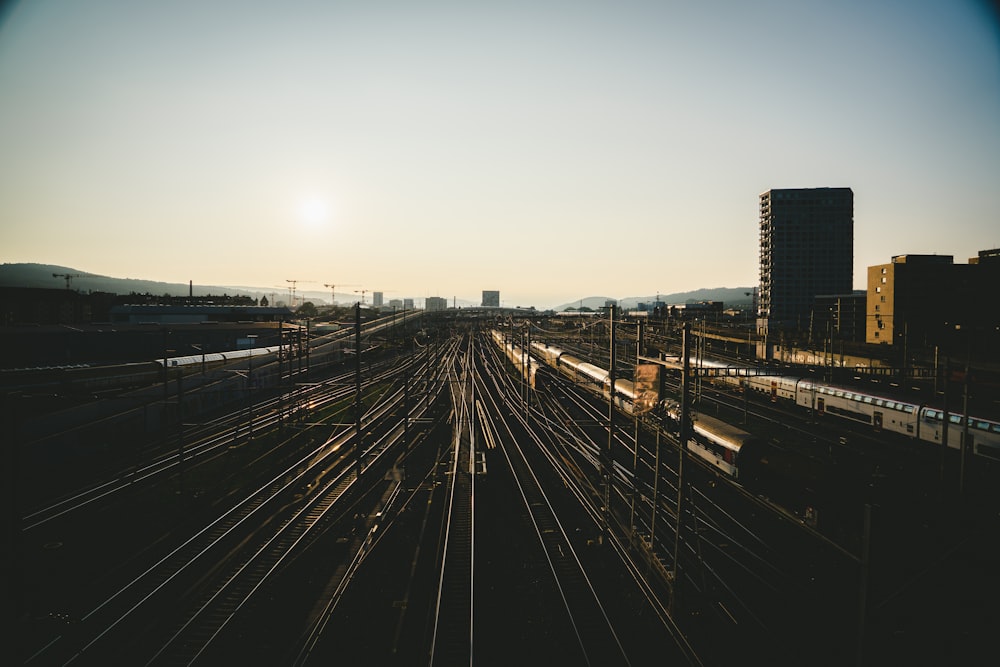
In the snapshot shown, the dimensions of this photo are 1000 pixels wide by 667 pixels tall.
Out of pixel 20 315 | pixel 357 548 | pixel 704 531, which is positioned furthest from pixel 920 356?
pixel 20 315

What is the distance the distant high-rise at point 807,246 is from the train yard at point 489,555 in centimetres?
8098

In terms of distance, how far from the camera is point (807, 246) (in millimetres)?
88875

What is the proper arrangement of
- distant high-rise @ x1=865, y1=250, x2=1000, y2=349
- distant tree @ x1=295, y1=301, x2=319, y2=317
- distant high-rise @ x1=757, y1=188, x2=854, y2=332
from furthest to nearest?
distant high-rise @ x1=757, y1=188, x2=854, y2=332 → distant tree @ x1=295, y1=301, x2=319, y2=317 → distant high-rise @ x1=865, y1=250, x2=1000, y2=349

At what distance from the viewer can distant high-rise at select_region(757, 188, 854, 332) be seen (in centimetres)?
8862

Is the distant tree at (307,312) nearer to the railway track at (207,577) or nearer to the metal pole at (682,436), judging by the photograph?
the railway track at (207,577)

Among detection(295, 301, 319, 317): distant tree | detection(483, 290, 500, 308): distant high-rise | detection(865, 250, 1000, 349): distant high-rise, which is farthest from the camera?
detection(483, 290, 500, 308): distant high-rise

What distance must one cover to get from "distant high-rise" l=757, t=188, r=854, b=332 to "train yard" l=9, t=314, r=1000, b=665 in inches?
3188

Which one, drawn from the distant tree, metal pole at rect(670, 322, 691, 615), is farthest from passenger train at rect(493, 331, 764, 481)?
the distant tree

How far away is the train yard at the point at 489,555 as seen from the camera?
8078 mm

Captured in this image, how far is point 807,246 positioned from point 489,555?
327ft

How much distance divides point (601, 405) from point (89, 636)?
26248 mm

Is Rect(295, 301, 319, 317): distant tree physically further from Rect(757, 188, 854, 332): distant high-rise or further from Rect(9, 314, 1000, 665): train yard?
Rect(757, 188, 854, 332): distant high-rise

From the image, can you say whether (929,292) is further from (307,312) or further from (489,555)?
(307,312)

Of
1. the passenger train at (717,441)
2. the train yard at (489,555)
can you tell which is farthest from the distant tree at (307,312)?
the passenger train at (717,441)
